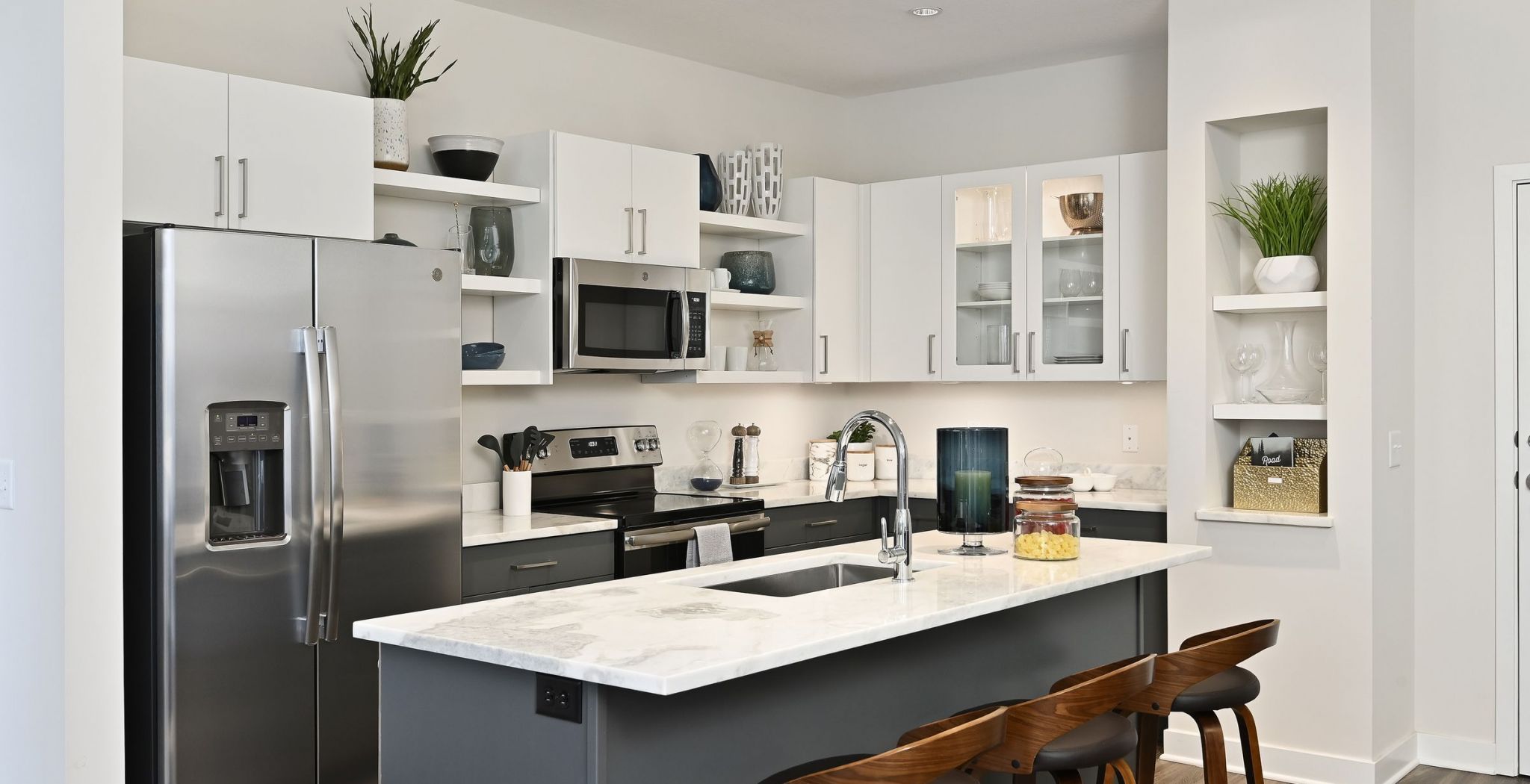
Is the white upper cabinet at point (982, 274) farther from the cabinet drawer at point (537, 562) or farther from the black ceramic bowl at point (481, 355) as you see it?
→ the black ceramic bowl at point (481, 355)

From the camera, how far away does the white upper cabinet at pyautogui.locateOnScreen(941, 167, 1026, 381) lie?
5.19 m

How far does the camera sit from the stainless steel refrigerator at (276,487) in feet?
9.99

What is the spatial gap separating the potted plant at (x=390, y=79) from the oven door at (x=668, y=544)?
55.6 inches

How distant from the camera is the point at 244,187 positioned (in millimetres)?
3438

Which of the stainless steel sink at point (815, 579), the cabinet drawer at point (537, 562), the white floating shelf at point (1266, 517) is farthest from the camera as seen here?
the white floating shelf at point (1266, 517)

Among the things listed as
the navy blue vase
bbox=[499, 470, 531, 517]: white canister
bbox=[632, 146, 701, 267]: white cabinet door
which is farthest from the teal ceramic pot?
bbox=[499, 470, 531, 517]: white canister

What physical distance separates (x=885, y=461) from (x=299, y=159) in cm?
297

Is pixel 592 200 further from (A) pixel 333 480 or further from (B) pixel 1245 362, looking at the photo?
(B) pixel 1245 362

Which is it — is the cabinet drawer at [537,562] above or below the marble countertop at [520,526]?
below

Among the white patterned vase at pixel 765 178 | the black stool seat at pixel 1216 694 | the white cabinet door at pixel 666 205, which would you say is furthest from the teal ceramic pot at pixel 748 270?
the black stool seat at pixel 1216 694

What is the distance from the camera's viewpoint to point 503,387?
456 cm

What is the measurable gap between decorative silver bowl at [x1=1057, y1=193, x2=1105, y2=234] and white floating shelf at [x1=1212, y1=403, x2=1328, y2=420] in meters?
0.91

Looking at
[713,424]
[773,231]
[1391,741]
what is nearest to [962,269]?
[773,231]

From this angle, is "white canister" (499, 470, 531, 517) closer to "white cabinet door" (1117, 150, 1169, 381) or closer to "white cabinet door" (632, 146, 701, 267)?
"white cabinet door" (632, 146, 701, 267)
